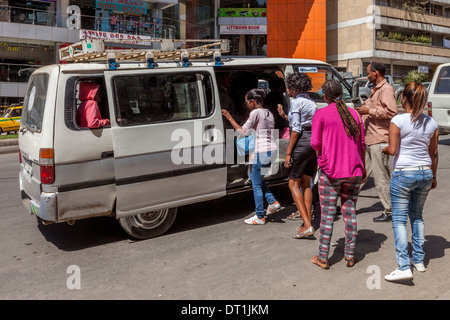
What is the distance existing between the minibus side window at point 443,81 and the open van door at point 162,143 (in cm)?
855

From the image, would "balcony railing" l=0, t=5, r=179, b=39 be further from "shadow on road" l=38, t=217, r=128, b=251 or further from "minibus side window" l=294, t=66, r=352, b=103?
"shadow on road" l=38, t=217, r=128, b=251

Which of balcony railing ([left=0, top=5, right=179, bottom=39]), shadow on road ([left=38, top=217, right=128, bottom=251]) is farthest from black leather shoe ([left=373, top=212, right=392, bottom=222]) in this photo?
balcony railing ([left=0, top=5, right=179, bottom=39])

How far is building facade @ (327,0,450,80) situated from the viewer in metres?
43.2

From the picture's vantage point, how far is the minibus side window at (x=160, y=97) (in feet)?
16.1

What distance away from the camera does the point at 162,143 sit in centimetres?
507

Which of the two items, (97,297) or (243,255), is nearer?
(97,297)

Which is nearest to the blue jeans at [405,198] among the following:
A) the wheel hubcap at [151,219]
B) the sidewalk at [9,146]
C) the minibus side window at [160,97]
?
the minibus side window at [160,97]

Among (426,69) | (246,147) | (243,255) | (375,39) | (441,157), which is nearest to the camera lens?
(243,255)

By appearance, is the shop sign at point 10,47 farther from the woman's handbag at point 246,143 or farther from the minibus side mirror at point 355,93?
the woman's handbag at point 246,143

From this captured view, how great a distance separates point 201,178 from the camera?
5395 mm

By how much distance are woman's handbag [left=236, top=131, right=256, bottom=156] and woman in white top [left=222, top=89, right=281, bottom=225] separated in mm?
116

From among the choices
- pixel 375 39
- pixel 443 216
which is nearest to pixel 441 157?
pixel 443 216

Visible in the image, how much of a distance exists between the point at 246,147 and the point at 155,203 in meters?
1.39

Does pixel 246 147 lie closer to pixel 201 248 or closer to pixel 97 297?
pixel 201 248
